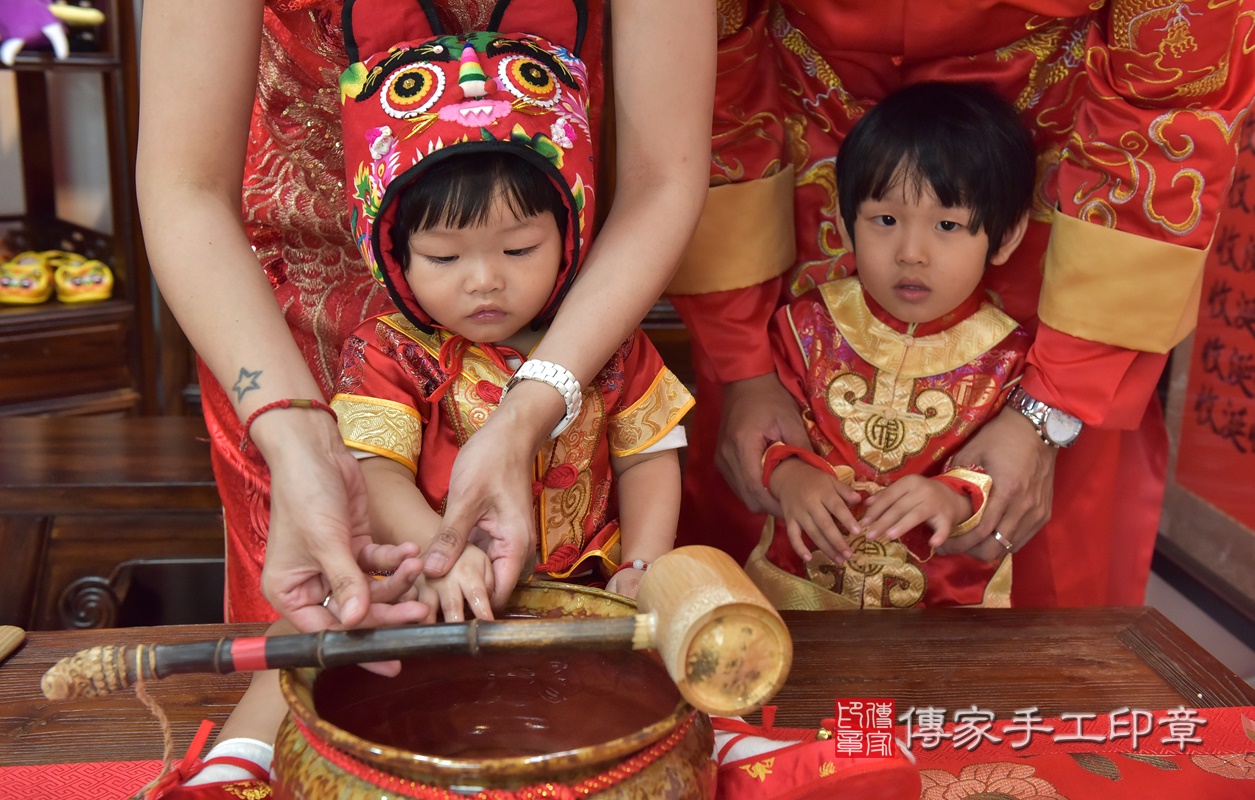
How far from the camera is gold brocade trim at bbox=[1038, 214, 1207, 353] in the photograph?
1.48 meters

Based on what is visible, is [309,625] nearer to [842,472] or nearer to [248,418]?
[248,418]

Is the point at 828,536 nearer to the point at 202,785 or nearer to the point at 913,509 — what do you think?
the point at 913,509

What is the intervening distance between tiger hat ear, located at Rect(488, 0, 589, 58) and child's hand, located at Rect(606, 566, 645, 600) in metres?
0.56

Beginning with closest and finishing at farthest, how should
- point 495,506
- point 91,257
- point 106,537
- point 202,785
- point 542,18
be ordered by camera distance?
point 202,785
point 495,506
point 542,18
point 106,537
point 91,257

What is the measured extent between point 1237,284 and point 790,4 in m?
1.70

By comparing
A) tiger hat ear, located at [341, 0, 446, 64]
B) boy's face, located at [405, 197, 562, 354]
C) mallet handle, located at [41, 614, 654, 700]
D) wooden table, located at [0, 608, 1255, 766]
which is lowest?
wooden table, located at [0, 608, 1255, 766]

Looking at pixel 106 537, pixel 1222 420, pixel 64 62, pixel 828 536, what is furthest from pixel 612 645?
pixel 64 62

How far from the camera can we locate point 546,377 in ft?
3.42

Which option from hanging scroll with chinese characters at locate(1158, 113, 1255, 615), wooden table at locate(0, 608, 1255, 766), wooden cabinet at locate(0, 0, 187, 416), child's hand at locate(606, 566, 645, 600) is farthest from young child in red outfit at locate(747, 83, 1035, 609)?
wooden cabinet at locate(0, 0, 187, 416)

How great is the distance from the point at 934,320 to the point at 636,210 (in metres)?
0.62

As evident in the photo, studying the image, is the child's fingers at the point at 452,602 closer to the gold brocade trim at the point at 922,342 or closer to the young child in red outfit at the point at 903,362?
the young child in red outfit at the point at 903,362

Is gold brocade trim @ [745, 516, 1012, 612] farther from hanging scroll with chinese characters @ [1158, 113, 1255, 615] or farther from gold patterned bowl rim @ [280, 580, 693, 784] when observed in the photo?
hanging scroll with chinese characters @ [1158, 113, 1255, 615]

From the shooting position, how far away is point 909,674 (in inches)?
40.6

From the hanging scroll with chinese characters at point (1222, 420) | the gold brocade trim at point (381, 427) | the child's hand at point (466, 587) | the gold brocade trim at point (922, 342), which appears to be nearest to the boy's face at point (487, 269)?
the gold brocade trim at point (381, 427)
